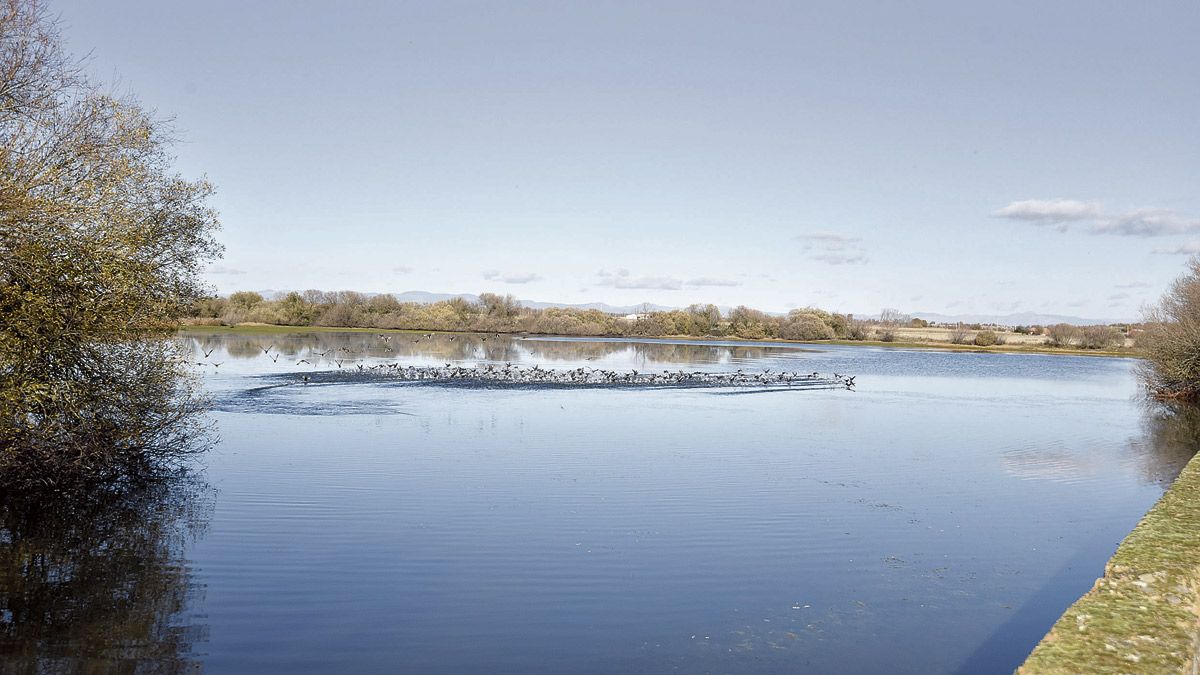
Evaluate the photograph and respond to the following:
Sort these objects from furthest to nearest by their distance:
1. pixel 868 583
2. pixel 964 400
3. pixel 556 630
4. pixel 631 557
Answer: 1. pixel 964 400
2. pixel 631 557
3. pixel 868 583
4. pixel 556 630

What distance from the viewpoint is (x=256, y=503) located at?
12594 mm

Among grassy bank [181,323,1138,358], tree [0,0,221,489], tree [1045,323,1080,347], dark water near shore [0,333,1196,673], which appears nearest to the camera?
dark water near shore [0,333,1196,673]

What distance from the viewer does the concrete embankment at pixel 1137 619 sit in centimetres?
414

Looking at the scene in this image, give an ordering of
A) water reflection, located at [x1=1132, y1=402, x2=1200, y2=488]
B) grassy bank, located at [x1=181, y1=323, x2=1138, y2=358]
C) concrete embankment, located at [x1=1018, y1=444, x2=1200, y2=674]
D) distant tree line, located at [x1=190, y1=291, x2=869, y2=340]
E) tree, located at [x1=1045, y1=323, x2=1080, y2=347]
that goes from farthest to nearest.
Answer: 1. distant tree line, located at [x1=190, y1=291, x2=869, y2=340]
2. tree, located at [x1=1045, y1=323, x2=1080, y2=347]
3. grassy bank, located at [x1=181, y1=323, x2=1138, y2=358]
4. water reflection, located at [x1=1132, y1=402, x2=1200, y2=488]
5. concrete embankment, located at [x1=1018, y1=444, x2=1200, y2=674]

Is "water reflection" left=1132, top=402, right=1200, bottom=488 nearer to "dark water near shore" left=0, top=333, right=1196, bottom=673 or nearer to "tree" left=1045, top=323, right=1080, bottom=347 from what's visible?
"dark water near shore" left=0, top=333, right=1196, bottom=673

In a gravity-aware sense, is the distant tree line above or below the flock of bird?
above

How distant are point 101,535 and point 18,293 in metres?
3.32

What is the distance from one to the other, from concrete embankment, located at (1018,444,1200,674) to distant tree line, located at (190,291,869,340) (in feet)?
324

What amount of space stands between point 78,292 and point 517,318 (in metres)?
97.7

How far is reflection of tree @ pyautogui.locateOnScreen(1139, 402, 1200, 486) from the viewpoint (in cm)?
1767

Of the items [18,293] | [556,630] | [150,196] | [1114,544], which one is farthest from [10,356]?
[1114,544]

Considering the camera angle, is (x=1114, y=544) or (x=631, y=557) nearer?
(x=631, y=557)

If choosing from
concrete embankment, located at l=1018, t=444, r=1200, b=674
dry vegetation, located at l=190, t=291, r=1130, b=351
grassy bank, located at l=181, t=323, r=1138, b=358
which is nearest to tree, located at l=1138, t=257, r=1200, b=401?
concrete embankment, located at l=1018, t=444, r=1200, b=674

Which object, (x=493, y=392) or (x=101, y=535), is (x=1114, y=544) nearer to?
(x=101, y=535)
